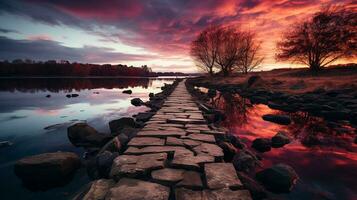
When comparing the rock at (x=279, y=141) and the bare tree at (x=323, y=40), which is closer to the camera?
the rock at (x=279, y=141)

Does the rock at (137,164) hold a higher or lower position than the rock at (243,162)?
higher

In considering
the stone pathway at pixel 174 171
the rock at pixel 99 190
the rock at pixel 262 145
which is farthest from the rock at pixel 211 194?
the rock at pixel 262 145

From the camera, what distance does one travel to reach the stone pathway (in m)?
2.56

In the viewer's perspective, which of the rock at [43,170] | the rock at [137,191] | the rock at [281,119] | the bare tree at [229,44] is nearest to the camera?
the rock at [137,191]

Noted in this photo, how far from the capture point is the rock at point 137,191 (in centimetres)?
246

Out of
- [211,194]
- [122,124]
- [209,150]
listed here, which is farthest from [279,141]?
[122,124]

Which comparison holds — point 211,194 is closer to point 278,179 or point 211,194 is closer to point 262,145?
point 278,179

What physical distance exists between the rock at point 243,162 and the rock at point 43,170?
3042 millimetres

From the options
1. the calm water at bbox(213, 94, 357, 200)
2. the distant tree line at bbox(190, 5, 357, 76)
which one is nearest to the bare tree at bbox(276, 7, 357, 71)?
the distant tree line at bbox(190, 5, 357, 76)

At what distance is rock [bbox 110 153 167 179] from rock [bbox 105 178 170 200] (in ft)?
0.49

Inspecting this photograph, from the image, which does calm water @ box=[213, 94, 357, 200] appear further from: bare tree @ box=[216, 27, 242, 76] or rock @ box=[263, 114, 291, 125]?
bare tree @ box=[216, 27, 242, 76]

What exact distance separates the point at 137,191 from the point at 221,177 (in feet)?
3.62

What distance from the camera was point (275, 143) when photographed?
567cm

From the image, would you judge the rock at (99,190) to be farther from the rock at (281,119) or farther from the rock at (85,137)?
the rock at (281,119)
